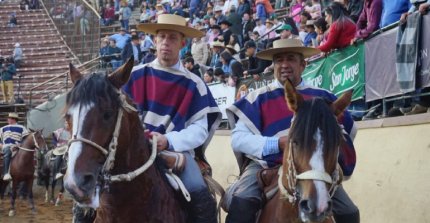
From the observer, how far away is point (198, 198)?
18.2 feet

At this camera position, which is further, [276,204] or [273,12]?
[273,12]

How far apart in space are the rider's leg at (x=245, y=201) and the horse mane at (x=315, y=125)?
1043 millimetres

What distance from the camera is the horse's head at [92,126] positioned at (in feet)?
13.9

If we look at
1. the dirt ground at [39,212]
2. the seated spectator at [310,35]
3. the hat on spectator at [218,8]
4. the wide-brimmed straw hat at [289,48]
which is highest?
the hat on spectator at [218,8]

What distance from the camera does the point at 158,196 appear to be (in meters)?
5.21

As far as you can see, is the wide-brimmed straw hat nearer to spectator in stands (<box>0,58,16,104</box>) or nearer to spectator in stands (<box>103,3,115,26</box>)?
spectator in stands (<box>0,58,16,104</box>)

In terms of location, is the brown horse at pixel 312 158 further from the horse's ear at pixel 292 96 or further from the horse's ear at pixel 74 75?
the horse's ear at pixel 74 75

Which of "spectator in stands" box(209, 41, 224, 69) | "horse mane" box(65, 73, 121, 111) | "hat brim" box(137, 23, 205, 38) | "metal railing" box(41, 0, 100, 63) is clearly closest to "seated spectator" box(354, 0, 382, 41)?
"hat brim" box(137, 23, 205, 38)

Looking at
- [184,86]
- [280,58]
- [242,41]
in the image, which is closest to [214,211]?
[184,86]

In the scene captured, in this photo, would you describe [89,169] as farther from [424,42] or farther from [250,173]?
[424,42]

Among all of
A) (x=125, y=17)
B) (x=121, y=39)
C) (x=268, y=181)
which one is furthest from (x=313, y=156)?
(x=125, y=17)

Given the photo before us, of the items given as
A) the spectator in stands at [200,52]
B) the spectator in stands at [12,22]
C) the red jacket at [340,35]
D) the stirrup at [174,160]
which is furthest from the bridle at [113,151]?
the spectator in stands at [12,22]

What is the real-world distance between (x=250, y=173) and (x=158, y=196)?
1.11 metres

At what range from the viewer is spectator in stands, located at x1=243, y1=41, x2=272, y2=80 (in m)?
14.7
